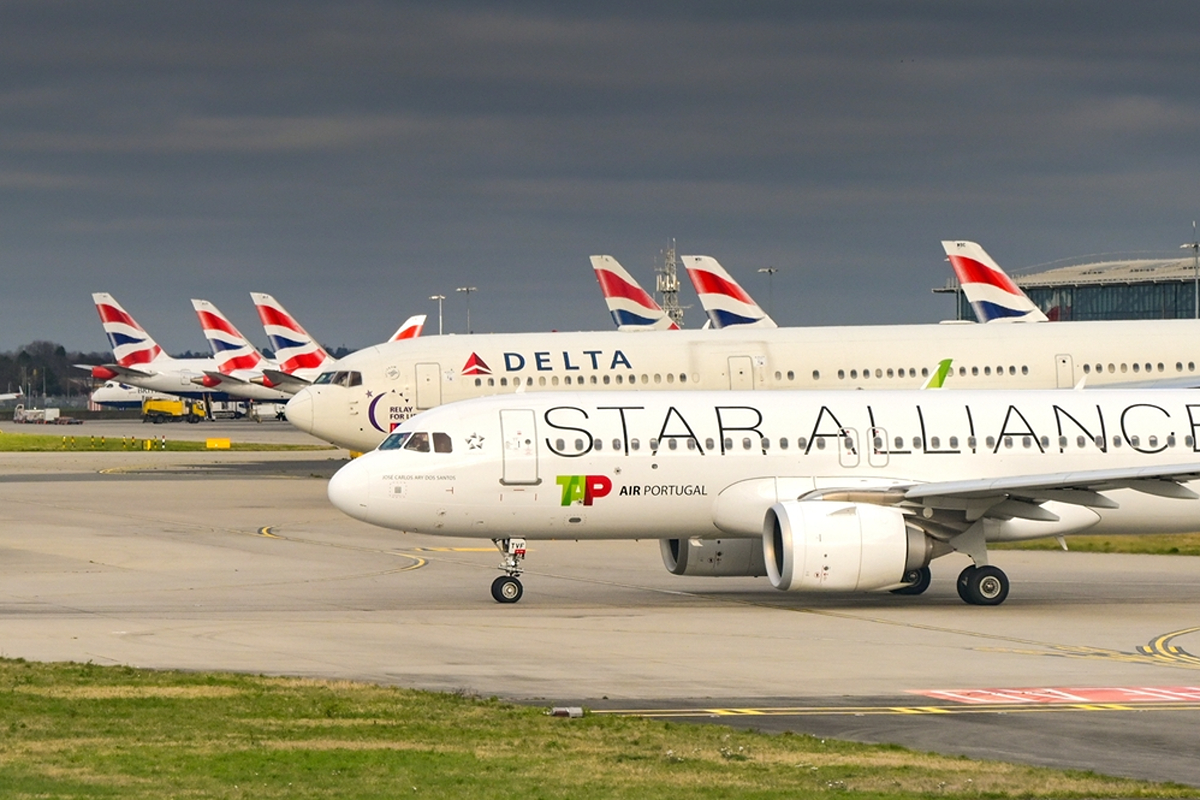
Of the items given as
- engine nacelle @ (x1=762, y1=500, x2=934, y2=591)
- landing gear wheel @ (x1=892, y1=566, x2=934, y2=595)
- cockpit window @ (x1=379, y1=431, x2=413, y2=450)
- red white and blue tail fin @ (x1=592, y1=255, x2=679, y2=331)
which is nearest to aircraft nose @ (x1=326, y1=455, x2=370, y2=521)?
cockpit window @ (x1=379, y1=431, x2=413, y2=450)

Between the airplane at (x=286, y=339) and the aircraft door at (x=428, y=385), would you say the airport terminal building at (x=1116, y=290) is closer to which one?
the airplane at (x=286, y=339)

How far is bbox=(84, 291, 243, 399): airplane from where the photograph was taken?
156125 millimetres

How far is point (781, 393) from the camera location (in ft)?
104

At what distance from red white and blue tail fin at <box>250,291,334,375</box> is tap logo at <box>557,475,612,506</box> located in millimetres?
95057

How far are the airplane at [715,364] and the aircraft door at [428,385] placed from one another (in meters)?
0.03

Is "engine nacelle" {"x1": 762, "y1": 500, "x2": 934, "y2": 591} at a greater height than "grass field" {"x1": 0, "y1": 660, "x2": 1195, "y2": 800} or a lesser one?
greater

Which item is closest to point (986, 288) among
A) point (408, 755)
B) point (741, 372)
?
point (741, 372)

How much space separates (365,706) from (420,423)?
1159cm

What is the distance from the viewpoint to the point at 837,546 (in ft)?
91.6

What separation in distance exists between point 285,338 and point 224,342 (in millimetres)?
24506

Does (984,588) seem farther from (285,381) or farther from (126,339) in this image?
(126,339)

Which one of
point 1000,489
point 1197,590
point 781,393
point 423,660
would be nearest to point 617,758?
point 423,660

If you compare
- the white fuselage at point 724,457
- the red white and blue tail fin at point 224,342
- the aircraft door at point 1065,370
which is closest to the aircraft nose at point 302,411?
the aircraft door at point 1065,370

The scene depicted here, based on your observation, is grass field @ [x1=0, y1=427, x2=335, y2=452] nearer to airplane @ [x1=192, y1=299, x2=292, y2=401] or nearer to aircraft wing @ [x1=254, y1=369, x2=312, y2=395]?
aircraft wing @ [x1=254, y1=369, x2=312, y2=395]
